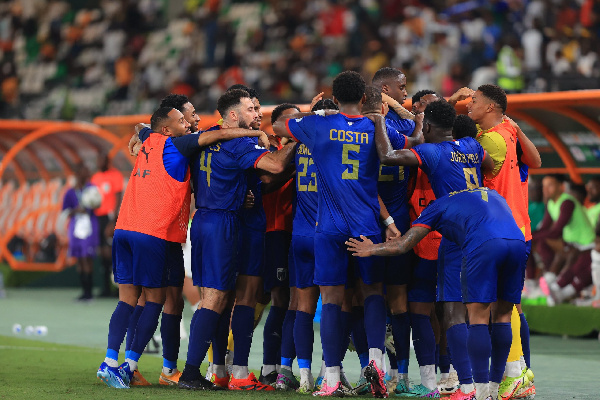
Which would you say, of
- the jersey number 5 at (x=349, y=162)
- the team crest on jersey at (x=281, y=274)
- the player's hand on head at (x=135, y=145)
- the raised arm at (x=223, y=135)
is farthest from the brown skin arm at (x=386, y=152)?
the player's hand on head at (x=135, y=145)

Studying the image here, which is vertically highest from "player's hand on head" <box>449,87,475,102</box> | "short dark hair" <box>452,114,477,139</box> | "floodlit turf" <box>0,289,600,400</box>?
"player's hand on head" <box>449,87,475,102</box>

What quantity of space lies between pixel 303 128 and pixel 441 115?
3.12 feet

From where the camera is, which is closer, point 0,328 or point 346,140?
point 346,140

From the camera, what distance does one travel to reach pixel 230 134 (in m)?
7.05

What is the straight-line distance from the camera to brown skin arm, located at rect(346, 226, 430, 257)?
6.23 m

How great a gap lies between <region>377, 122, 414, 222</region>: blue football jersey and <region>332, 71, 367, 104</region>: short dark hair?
0.36 m

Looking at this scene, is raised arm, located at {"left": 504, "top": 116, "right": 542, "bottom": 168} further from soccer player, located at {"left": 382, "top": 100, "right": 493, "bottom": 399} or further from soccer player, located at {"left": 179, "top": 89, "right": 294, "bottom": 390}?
soccer player, located at {"left": 179, "top": 89, "right": 294, "bottom": 390}

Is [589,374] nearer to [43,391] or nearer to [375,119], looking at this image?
[375,119]

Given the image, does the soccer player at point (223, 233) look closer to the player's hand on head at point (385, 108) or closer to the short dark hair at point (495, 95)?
the player's hand on head at point (385, 108)

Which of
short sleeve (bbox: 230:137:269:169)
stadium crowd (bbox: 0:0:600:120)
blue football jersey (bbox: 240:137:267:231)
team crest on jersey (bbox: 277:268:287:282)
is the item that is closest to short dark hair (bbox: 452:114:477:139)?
short sleeve (bbox: 230:137:269:169)

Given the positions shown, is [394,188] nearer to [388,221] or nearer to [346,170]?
[388,221]

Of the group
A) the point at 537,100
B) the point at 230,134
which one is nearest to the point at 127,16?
the point at 537,100

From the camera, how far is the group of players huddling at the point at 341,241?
20.5 ft

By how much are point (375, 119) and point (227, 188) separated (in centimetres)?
120
